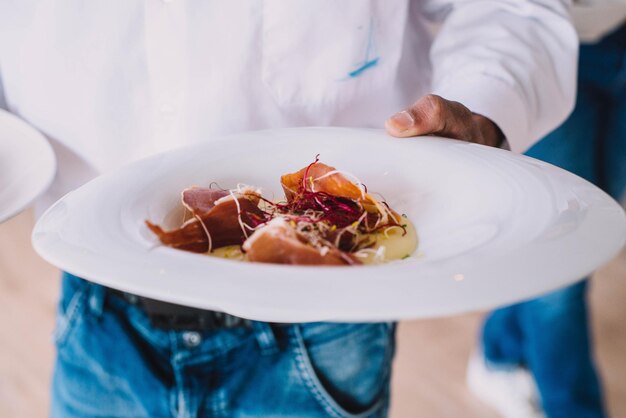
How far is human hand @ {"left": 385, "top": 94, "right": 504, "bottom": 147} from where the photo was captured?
2.07 feet

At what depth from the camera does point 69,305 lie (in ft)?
2.76

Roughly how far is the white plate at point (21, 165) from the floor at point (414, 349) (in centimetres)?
108

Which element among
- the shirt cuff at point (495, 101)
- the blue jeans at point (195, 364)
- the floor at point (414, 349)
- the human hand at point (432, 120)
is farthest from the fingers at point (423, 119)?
the floor at point (414, 349)

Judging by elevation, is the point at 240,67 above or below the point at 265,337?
above

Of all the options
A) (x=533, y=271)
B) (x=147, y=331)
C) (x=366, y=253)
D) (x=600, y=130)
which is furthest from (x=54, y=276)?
(x=533, y=271)

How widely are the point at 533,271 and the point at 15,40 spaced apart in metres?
0.57

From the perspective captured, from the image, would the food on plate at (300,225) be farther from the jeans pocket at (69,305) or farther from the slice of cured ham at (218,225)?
the jeans pocket at (69,305)

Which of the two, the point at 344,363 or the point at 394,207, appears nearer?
the point at 394,207

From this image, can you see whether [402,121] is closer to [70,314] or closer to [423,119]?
[423,119]

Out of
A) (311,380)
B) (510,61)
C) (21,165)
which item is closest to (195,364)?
(311,380)

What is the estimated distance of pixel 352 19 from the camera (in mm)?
749

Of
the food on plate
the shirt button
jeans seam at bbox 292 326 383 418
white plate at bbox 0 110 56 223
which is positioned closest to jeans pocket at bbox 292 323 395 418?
jeans seam at bbox 292 326 383 418

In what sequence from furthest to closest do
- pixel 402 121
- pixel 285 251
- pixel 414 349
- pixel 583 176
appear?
pixel 414 349, pixel 583 176, pixel 402 121, pixel 285 251

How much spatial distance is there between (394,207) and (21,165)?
36cm
